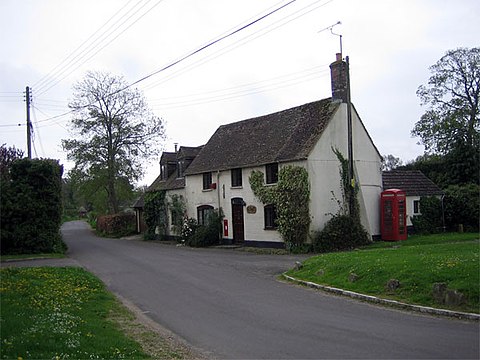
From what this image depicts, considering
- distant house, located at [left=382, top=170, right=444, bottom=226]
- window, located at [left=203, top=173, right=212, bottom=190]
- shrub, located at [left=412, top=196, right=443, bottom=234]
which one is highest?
window, located at [left=203, top=173, right=212, bottom=190]

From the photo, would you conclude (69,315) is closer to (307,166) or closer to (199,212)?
(307,166)

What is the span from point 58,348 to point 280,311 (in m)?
5.80

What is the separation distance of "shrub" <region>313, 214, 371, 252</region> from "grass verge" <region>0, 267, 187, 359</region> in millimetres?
13090

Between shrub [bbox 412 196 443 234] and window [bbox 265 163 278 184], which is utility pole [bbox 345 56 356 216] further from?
shrub [bbox 412 196 443 234]

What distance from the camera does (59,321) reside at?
9.45 m

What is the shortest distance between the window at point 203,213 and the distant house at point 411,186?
1184 cm

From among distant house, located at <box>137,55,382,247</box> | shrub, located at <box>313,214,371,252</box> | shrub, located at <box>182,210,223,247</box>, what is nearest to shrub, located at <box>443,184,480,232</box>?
distant house, located at <box>137,55,382,247</box>

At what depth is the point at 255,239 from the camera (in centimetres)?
2947

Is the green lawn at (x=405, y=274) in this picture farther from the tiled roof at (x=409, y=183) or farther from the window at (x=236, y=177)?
the tiled roof at (x=409, y=183)

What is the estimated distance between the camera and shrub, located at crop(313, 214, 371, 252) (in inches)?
1008

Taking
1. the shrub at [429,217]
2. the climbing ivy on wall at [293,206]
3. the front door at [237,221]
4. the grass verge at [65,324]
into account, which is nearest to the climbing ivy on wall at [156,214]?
the front door at [237,221]

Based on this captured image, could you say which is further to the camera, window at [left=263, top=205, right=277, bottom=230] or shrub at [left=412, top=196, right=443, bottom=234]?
shrub at [left=412, top=196, right=443, bottom=234]

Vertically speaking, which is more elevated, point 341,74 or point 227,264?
point 341,74

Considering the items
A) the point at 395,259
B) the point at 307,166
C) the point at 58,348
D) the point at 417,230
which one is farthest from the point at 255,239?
the point at 58,348
